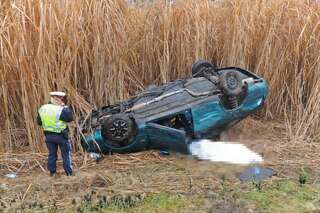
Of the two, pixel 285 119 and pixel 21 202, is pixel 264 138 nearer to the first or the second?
pixel 285 119

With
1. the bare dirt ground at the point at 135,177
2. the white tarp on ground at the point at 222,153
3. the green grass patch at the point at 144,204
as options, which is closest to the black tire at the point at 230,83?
the white tarp on ground at the point at 222,153

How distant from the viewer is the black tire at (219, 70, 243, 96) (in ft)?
19.5

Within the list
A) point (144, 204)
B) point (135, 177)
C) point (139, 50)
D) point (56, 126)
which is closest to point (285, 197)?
point (144, 204)

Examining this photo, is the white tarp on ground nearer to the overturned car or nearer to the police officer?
the overturned car

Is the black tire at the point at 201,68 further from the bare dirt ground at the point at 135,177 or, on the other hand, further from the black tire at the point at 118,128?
the black tire at the point at 118,128

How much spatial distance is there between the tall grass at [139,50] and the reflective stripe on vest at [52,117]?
26.9 inches

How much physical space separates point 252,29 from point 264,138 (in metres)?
1.64

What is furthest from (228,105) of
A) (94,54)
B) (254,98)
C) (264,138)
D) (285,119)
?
(94,54)

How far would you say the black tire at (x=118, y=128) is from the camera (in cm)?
567

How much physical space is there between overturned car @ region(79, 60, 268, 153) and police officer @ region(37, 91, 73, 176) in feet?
1.81

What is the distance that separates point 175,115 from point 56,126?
1.43 meters

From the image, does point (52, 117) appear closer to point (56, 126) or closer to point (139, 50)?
point (56, 126)

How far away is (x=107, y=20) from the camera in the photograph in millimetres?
6391

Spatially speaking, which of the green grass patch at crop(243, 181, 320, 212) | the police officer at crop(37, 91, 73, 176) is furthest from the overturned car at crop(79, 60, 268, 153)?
the green grass patch at crop(243, 181, 320, 212)
